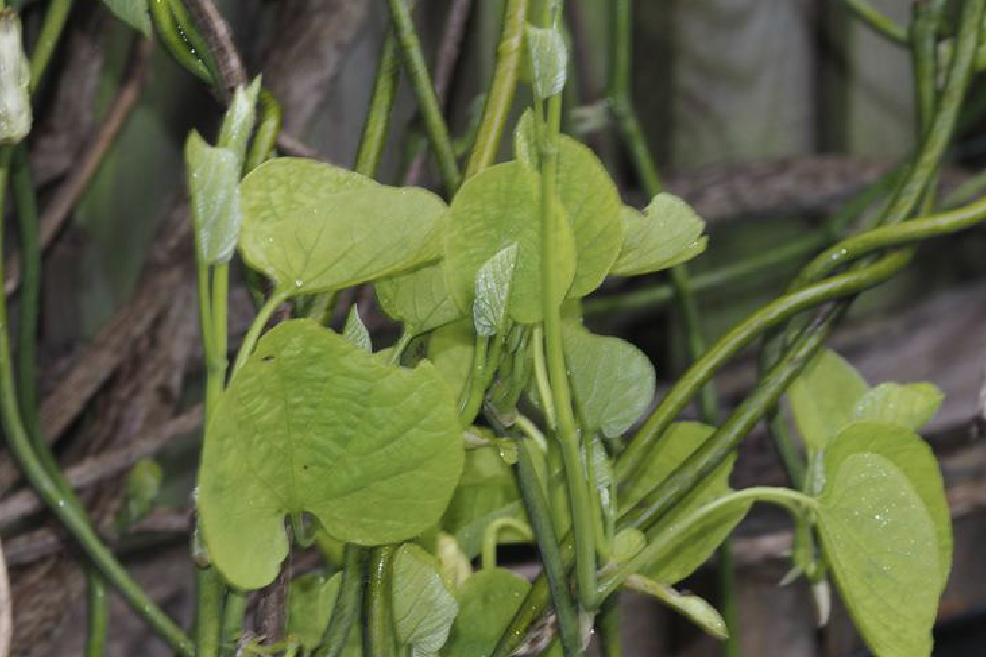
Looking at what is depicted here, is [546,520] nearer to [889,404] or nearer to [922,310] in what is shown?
[889,404]

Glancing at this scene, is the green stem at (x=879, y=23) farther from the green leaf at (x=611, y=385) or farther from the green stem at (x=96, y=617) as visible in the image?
the green stem at (x=96, y=617)

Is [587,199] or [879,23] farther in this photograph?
[879,23]

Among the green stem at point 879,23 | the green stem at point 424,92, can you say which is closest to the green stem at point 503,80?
the green stem at point 424,92

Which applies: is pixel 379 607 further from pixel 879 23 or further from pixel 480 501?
pixel 879 23

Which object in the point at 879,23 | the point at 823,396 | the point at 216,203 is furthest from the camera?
the point at 879,23

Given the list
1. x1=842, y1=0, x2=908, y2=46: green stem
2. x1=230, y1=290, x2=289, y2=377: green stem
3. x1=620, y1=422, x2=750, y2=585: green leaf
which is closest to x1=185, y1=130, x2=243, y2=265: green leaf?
x1=230, y1=290, x2=289, y2=377: green stem

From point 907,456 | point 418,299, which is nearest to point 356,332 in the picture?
point 418,299

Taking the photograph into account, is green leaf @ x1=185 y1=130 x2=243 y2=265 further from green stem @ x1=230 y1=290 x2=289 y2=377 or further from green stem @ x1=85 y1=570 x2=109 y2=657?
green stem @ x1=85 y1=570 x2=109 y2=657
